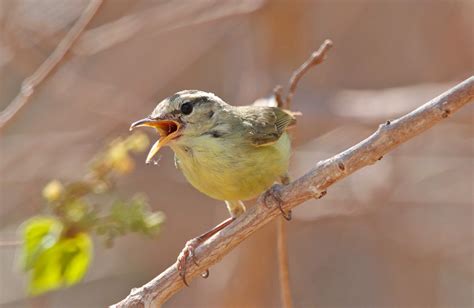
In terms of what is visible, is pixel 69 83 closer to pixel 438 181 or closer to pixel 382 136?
pixel 438 181

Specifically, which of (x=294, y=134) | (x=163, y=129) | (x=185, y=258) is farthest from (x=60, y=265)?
(x=294, y=134)

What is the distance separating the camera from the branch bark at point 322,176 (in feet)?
8.99

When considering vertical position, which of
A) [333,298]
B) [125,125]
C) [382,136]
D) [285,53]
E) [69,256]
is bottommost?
[382,136]

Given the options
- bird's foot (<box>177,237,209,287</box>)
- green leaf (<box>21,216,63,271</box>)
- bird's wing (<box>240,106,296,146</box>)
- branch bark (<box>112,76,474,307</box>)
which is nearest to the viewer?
branch bark (<box>112,76,474,307</box>)

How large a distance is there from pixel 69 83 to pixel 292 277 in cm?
276

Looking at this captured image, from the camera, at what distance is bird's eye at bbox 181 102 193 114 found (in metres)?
3.81

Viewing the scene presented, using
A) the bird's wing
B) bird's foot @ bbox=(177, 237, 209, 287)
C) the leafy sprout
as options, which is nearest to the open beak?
the leafy sprout

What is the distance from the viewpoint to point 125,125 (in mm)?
6500

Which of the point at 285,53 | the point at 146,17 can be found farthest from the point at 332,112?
the point at 146,17

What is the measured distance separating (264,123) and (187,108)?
456 mm

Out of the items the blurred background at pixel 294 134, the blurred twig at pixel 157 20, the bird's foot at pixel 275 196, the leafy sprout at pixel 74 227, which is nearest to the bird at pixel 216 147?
the leafy sprout at pixel 74 227

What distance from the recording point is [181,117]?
3.78m

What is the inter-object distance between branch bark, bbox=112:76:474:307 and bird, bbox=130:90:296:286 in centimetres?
35

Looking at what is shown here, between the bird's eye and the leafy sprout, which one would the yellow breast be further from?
the leafy sprout
